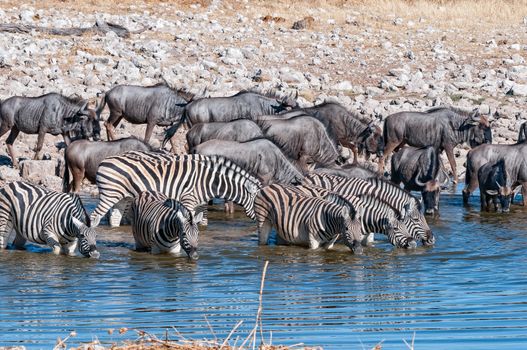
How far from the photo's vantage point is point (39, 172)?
Result: 59.3ft

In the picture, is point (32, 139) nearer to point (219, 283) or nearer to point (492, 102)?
point (492, 102)

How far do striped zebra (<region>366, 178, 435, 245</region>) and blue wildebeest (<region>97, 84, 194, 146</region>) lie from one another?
728 cm

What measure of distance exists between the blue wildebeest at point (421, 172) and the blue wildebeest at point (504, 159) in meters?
0.83

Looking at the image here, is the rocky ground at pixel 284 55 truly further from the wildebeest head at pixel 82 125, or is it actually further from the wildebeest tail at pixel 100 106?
the wildebeest tail at pixel 100 106

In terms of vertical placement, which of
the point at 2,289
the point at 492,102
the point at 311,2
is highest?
the point at 311,2

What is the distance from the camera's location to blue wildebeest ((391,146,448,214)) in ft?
52.3

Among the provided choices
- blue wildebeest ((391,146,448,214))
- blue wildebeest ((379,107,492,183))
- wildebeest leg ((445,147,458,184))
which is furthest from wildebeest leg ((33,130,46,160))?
wildebeest leg ((445,147,458,184))

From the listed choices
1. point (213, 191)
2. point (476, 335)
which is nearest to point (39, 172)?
point (213, 191)

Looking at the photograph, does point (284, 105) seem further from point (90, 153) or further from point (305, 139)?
point (90, 153)

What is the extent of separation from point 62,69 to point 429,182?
10.2m

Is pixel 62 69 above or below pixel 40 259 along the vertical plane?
above

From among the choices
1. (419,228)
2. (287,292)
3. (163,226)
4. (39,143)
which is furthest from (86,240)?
(39,143)

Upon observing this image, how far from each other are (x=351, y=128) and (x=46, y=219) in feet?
27.6

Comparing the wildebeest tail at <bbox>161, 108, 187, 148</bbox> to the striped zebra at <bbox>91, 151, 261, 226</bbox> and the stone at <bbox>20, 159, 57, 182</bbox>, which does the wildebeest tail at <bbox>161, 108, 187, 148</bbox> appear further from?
the striped zebra at <bbox>91, 151, 261, 226</bbox>
